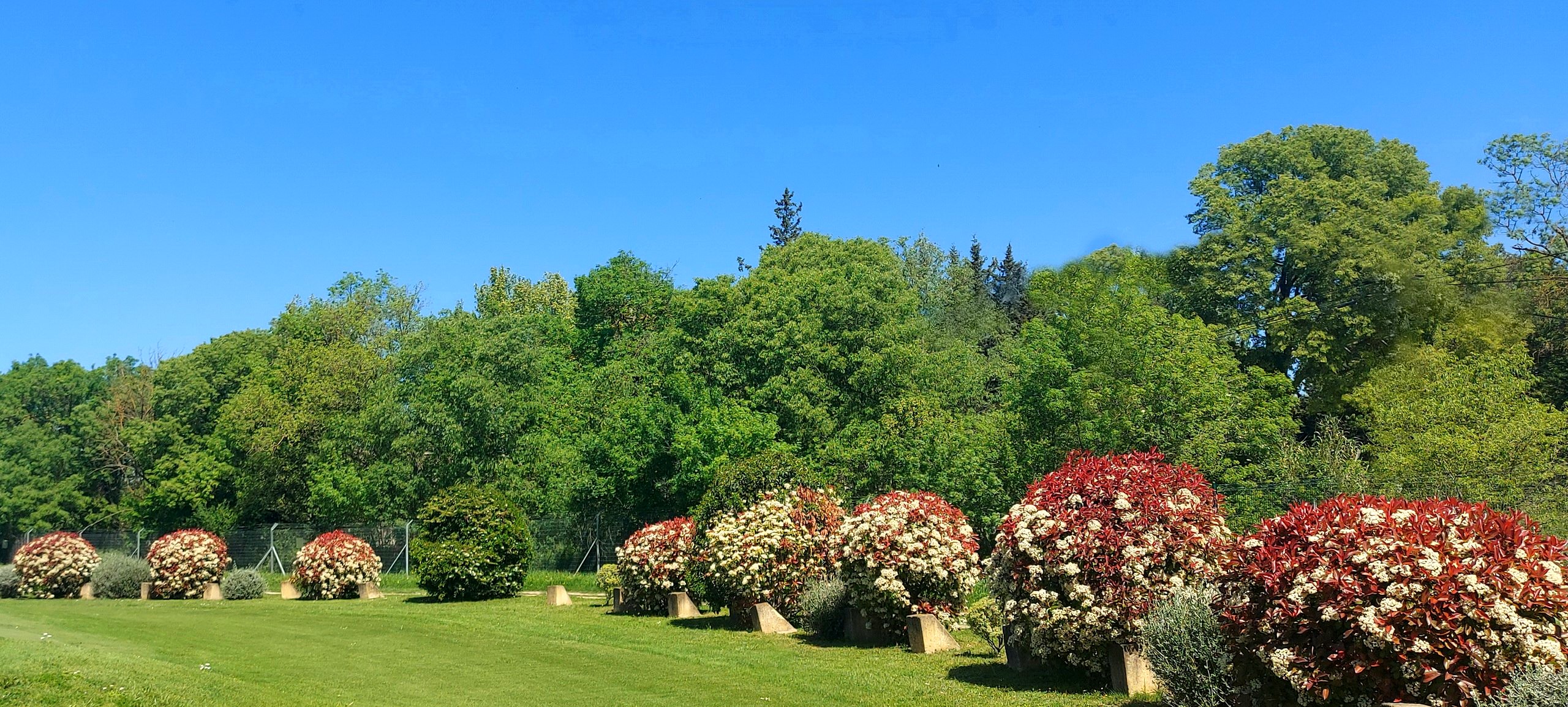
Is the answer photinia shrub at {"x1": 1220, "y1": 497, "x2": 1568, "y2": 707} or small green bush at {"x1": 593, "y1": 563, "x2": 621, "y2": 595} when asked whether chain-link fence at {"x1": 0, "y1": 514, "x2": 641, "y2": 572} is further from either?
photinia shrub at {"x1": 1220, "y1": 497, "x2": 1568, "y2": 707}

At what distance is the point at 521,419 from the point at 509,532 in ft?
46.0

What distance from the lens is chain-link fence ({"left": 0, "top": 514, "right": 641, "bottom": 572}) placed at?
1367 inches

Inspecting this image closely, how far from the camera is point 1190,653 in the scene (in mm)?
8555

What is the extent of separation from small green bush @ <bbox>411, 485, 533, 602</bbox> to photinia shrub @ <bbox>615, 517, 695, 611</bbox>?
5.75 m

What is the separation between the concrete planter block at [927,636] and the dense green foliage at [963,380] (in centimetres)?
527

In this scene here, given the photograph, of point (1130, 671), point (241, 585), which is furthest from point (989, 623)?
point (241, 585)

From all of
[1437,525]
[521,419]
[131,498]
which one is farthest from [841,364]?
[131,498]

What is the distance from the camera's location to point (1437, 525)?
24.1 feet

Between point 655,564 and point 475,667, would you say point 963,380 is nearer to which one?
point 655,564

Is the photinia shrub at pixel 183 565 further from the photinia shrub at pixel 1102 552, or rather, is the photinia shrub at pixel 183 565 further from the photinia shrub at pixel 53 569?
the photinia shrub at pixel 1102 552

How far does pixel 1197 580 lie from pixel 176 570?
26.9 m

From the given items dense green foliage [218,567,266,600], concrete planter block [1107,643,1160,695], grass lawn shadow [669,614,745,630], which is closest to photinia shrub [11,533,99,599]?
dense green foliage [218,567,266,600]

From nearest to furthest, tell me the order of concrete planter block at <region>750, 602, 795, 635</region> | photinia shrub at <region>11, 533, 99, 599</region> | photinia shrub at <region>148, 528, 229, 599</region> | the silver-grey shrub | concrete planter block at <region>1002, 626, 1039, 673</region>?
the silver-grey shrub, concrete planter block at <region>1002, 626, 1039, 673</region>, concrete planter block at <region>750, 602, 795, 635</region>, photinia shrub at <region>148, 528, 229, 599</region>, photinia shrub at <region>11, 533, 99, 599</region>

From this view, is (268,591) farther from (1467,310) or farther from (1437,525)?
(1467,310)
